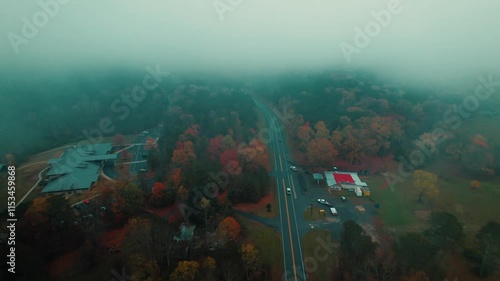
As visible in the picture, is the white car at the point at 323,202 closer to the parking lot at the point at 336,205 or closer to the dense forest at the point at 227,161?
the parking lot at the point at 336,205

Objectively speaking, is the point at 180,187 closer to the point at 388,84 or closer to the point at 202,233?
the point at 202,233

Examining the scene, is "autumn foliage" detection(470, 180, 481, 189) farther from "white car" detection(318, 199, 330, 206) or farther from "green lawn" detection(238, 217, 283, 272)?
"green lawn" detection(238, 217, 283, 272)

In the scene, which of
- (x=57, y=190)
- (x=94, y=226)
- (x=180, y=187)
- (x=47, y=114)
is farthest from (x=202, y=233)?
(x=47, y=114)

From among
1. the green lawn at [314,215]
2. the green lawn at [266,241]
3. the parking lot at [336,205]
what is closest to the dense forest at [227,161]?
the green lawn at [266,241]

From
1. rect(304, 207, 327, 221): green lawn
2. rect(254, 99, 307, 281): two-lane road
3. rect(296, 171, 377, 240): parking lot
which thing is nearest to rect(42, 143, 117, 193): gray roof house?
rect(254, 99, 307, 281): two-lane road

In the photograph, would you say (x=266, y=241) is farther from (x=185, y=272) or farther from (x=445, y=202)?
(x=445, y=202)
